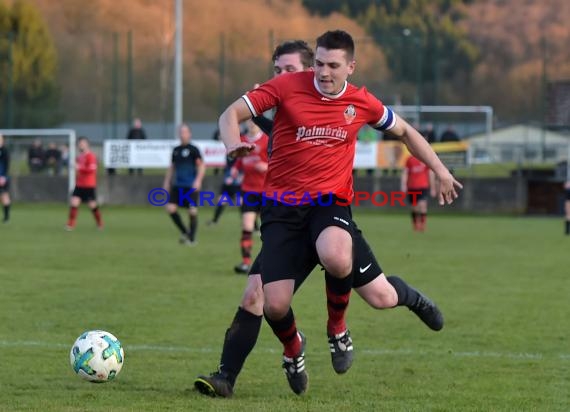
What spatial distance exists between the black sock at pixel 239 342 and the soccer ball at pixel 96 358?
2.13ft

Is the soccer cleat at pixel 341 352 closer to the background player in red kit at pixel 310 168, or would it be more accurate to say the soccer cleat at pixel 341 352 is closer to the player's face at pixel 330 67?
the background player in red kit at pixel 310 168

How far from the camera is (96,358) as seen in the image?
21.6ft

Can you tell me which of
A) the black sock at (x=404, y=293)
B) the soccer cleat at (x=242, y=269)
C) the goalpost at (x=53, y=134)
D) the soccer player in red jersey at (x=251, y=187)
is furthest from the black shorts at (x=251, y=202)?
the goalpost at (x=53, y=134)

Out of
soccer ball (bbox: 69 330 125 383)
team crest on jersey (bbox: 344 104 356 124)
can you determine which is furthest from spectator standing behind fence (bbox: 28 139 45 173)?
team crest on jersey (bbox: 344 104 356 124)

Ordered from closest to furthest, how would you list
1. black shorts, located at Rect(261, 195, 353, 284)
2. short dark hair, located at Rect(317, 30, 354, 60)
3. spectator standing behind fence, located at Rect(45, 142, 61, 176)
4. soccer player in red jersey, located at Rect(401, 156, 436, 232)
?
short dark hair, located at Rect(317, 30, 354, 60)
black shorts, located at Rect(261, 195, 353, 284)
soccer player in red jersey, located at Rect(401, 156, 436, 232)
spectator standing behind fence, located at Rect(45, 142, 61, 176)

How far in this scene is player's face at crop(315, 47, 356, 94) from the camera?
6137 millimetres

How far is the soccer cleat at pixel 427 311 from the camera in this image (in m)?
6.91

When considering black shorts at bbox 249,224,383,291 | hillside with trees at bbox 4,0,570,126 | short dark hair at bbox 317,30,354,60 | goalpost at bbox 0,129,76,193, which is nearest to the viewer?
short dark hair at bbox 317,30,354,60

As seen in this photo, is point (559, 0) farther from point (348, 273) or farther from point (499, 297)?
point (348, 273)

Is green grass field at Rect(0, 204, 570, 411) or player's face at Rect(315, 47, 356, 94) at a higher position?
player's face at Rect(315, 47, 356, 94)

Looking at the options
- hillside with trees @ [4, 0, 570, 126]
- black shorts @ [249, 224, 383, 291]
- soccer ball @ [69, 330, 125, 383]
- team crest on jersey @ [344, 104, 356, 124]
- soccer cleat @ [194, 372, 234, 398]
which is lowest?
soccer cleat @ [194, 372, 234, 398]

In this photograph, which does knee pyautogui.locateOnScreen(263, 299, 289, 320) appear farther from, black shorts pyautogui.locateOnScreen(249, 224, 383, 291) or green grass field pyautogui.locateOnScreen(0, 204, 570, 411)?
green grass field pyautogui.locateOnScreen(0, 204, 570, 411)

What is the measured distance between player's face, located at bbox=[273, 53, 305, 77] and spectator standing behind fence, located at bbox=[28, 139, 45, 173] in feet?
97.1

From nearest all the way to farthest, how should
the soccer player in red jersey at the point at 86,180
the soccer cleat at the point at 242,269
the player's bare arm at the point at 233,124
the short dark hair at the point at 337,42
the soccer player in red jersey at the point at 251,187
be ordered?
1. the player's bare arm at the point at 233,124
2. the short dark hair at the point at 337,42
3. the soccer cleat at the point at 242,269
4. the soccer player in red jersey at the point at 251,187
5. the soccer player in red jersey at the point at 86,180
